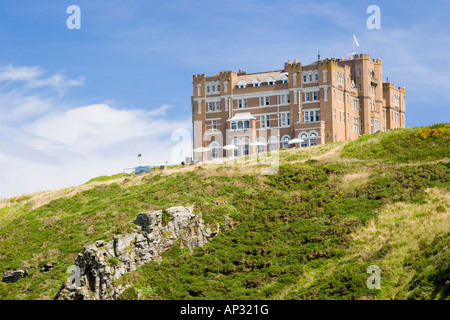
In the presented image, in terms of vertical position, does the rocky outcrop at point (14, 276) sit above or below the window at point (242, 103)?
below

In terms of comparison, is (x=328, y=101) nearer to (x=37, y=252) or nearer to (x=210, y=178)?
(x=210, y=178)

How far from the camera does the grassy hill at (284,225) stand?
42875mm

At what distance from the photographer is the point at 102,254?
48125mm

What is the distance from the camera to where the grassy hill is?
42.9 meters

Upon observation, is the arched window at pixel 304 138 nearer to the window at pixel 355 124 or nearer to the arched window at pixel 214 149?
the window at pixel 355 124

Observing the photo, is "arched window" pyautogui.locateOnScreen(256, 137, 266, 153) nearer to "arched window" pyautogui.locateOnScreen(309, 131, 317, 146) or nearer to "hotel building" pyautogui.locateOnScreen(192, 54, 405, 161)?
"hotel building" pyautogui.locateOnScreen(192, 54, 405, 161)

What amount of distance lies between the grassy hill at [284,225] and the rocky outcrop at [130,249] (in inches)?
34.6

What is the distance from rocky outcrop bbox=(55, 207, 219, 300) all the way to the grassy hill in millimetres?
878

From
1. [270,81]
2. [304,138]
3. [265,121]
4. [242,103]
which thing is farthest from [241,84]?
[304,138]

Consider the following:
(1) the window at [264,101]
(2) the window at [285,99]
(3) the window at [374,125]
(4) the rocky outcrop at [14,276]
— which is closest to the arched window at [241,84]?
(1) the window at [264,101]

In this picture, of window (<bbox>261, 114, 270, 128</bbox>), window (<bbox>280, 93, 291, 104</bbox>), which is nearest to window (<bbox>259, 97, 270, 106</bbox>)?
window (<bbox>261, 114, 270, 128</bbox>)
